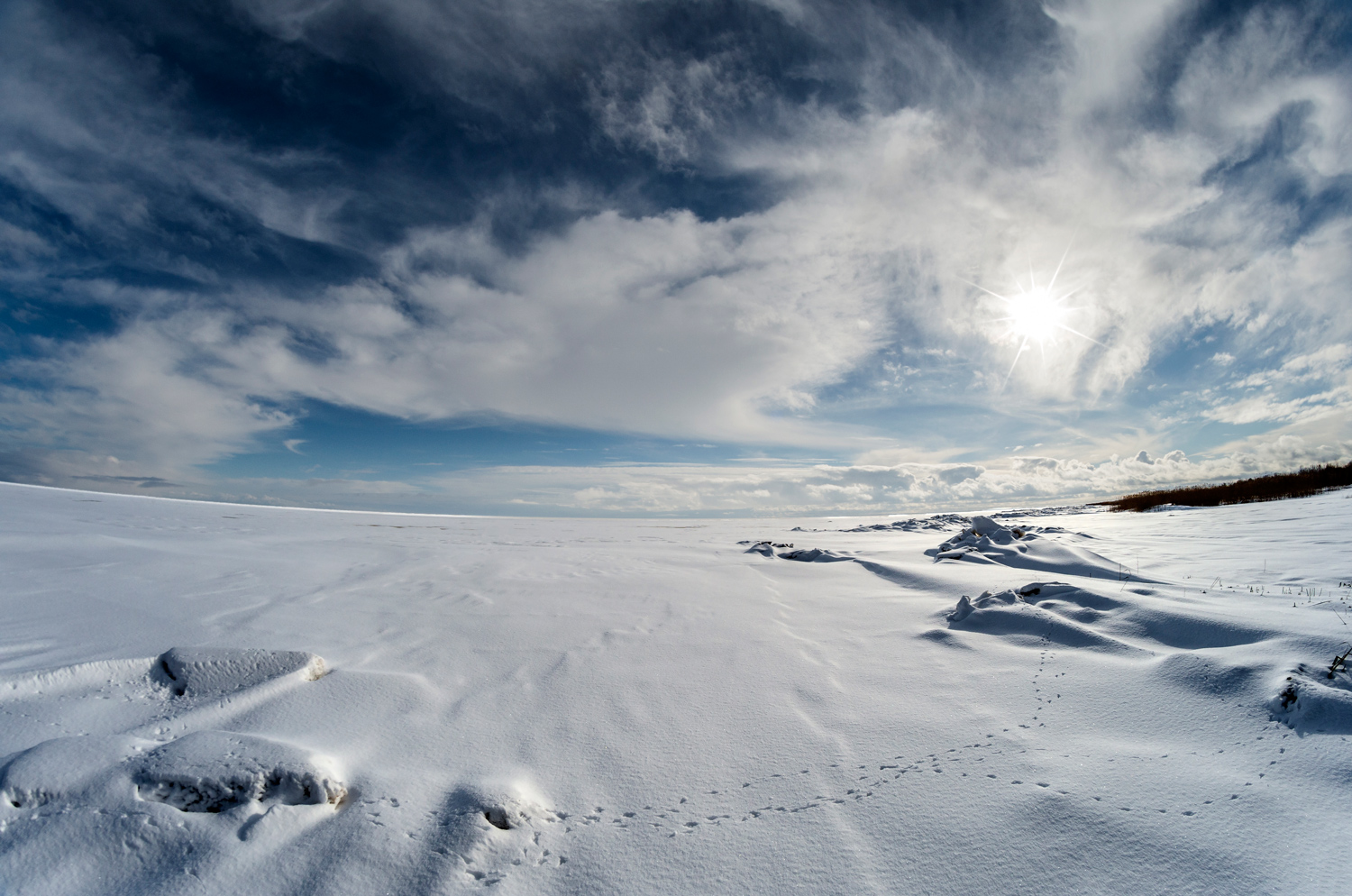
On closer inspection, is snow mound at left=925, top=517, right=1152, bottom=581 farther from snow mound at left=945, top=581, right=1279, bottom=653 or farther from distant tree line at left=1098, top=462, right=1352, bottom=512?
distant tree line at left=1098, top=462, right=1352, bottom=512

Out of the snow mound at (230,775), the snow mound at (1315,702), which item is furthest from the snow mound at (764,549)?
the snow mound at (230,775)

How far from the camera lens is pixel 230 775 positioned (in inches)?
67.3

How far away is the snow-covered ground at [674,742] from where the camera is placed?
1.48 meters

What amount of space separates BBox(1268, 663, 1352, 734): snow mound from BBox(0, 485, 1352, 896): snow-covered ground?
0.01 meters

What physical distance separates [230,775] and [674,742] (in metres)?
1.69

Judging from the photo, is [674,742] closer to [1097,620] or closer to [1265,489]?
[1097,620]

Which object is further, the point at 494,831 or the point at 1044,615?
the point at 1044,615

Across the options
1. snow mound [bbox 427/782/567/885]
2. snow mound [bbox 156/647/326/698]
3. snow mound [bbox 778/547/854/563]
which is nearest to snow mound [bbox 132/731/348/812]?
snow mound [bbox 427/782/567/885]

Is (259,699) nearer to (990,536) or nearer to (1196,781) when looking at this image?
(1196,781)

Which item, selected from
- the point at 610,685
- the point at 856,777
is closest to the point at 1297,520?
the point at 856,777

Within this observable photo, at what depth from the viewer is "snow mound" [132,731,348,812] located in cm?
166

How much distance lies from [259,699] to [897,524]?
17.8 meters

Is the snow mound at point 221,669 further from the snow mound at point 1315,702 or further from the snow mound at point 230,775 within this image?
the snow mound at point 1315,702

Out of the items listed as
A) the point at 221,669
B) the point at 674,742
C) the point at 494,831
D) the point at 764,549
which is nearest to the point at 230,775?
the point at 494,831
